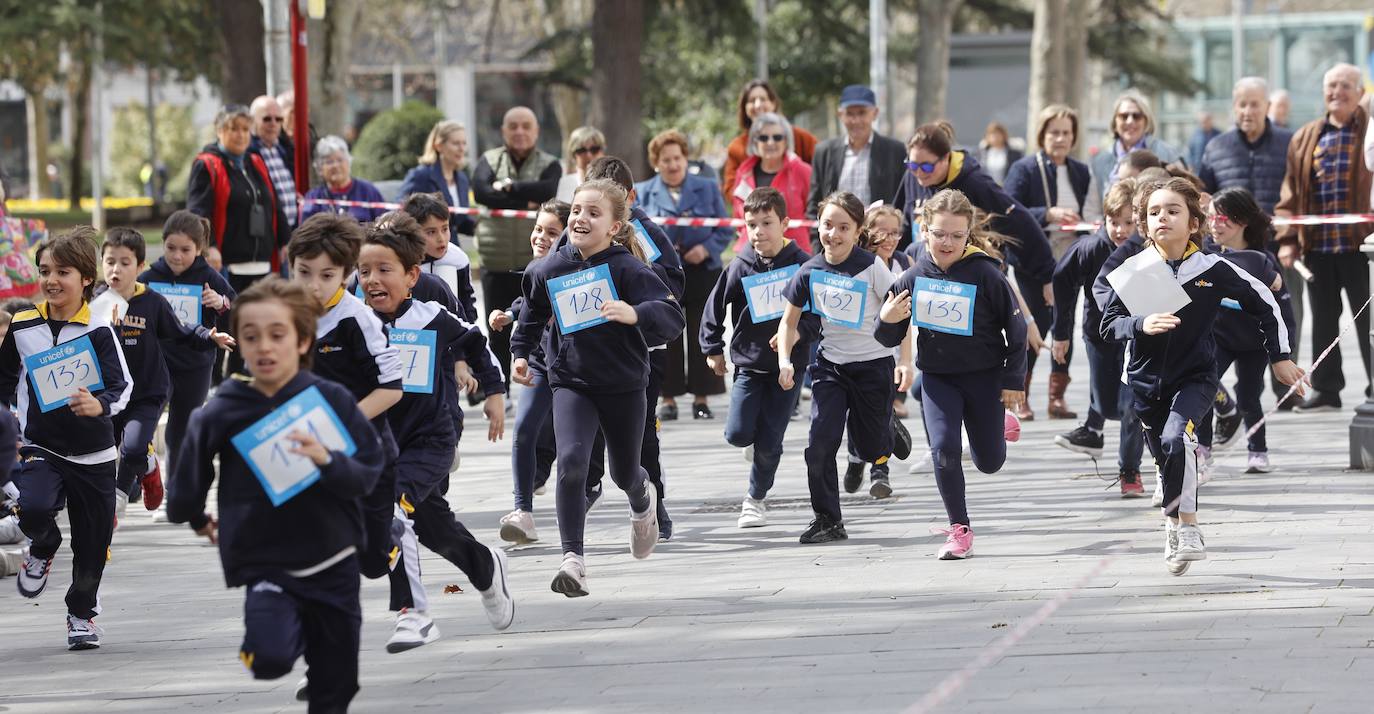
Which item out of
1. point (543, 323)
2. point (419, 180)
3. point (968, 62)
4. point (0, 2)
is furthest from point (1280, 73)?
point (543, 323)

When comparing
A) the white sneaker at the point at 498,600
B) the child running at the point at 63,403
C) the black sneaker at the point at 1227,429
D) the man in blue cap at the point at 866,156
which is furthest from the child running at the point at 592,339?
the man in blue cap at the point at 866,156

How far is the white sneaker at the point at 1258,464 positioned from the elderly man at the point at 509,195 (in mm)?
4886

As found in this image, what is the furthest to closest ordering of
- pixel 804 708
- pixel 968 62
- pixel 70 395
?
pixel 968 62, pixel 70 395, pixel 804 708

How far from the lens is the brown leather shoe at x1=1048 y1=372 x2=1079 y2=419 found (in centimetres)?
1251

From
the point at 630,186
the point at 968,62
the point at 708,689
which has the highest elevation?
the point at 968,62

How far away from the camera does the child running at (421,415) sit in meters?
6.60

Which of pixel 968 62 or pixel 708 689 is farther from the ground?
pixel 968 62

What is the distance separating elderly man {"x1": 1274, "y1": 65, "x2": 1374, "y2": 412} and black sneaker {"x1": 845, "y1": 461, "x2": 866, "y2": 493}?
12.8ft

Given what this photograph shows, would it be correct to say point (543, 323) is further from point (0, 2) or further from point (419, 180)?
point (0, 2)

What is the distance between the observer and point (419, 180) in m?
12.8

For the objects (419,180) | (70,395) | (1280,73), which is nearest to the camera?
(70,395)

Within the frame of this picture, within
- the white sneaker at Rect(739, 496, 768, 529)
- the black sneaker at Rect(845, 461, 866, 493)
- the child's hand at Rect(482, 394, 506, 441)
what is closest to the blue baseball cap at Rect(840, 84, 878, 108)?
the black sneaker at Rect(845, 461, 866, 493)

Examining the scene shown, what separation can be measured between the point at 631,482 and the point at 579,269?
2.97 feet

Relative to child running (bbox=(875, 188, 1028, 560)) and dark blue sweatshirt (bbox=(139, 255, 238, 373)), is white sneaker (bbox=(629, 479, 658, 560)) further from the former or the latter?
dark blue sweatshirt (bbox=(139, 255, 238, 373))
